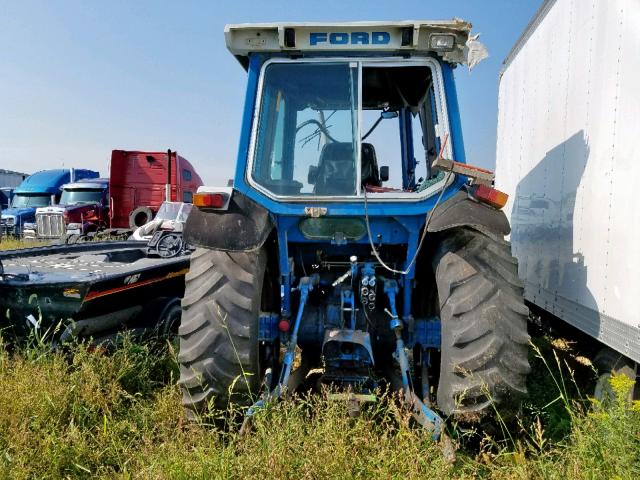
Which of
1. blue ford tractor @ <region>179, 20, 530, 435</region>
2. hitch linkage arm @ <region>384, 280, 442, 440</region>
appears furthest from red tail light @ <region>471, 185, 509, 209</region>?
hitch linkage arm @ <region>384, 280, 442, 440</region>

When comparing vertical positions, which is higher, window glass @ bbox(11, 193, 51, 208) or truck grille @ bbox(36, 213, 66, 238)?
window glass @ bbox(11, 193, 51, 208)

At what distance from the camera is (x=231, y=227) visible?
2.98 metres

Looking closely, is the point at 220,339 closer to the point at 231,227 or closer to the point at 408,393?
the point at 231,227

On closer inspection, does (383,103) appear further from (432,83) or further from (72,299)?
(72,299)

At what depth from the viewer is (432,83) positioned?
346 cm

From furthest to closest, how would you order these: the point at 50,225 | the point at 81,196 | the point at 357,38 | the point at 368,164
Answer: the point at 81,196
the point at 50,225
the point at 368,164
the point at 357,38

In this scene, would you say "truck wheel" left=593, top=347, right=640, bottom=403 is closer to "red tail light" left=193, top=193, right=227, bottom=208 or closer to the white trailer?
the white trailer

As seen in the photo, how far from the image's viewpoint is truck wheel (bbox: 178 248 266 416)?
2.86 meters

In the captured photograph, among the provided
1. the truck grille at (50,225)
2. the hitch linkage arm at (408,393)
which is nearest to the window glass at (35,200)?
the truck grille at (50,225)

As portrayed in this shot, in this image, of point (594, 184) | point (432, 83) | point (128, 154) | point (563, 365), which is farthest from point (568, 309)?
point (128, 154)

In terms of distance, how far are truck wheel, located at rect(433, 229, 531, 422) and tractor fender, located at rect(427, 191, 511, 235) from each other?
0.14 meters

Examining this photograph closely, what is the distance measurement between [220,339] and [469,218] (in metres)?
1.61

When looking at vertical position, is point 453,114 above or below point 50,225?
above

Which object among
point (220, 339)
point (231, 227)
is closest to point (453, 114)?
point (231, 227)
